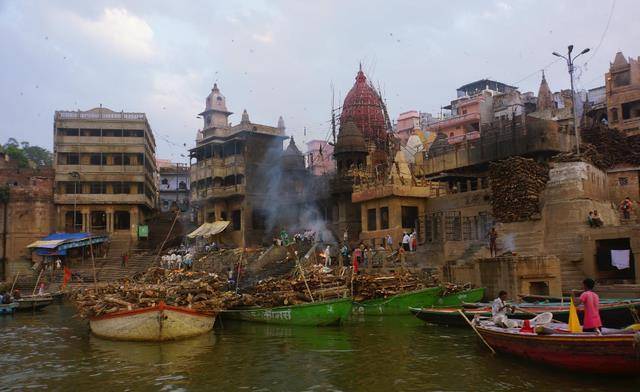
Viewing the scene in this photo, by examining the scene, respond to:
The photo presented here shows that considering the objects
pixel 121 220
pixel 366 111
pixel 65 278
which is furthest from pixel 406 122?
pixel 65 278

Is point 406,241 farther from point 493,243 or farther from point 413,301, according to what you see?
point 413,301

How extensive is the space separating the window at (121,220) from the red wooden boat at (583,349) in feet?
148

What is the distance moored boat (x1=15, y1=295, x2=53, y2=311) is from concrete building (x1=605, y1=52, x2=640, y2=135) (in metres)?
40.3

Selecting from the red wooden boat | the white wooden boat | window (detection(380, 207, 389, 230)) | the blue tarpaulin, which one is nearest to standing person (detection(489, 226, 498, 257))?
window (detection(380, 207, 389, 230))

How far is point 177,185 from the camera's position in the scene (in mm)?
73875

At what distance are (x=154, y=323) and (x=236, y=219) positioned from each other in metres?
31.7

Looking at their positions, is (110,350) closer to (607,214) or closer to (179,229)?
(607,214)

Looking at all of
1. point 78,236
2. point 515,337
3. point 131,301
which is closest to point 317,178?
point 78,236

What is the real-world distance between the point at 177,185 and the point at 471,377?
213ft

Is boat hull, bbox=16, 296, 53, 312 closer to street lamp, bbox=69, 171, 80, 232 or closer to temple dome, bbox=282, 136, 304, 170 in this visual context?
street lamp, bbox=69, 171, 80, 232

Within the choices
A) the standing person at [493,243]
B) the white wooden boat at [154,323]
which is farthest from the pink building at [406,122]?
the white wooden boat at [154,323]

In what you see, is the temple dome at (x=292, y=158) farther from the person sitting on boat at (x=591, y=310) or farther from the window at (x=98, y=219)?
the person sitting on boat at (x=591, y=310)

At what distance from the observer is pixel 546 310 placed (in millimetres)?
17188

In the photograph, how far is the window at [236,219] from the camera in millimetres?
49153
